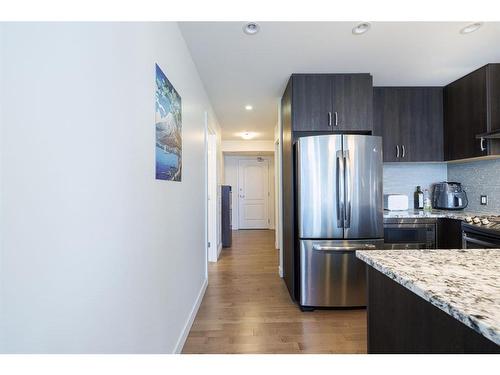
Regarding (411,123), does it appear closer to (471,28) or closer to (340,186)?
(471,28)

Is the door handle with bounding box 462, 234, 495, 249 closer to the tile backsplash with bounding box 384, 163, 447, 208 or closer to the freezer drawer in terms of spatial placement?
the freezer drawer

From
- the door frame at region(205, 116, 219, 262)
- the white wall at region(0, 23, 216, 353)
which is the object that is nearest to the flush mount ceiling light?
the door frame at region(205, 116, 219, 262)

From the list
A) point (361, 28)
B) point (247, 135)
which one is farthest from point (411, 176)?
point (247, 135)

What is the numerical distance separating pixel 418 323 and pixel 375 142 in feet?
6.65

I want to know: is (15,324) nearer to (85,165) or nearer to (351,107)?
(85,165)

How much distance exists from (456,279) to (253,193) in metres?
7.08

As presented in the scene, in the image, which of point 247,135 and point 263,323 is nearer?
point 263,323

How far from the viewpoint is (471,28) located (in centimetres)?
194

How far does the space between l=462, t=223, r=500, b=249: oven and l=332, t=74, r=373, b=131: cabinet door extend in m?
1.33

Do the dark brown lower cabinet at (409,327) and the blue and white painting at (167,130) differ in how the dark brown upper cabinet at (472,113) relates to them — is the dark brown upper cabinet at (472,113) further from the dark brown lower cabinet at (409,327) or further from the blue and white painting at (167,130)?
the blue and white painting at (167,130)

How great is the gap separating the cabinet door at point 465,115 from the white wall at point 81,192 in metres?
3.06

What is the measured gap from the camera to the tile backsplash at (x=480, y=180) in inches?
107

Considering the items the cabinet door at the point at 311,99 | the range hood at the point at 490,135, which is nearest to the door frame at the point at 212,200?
the cabinet door at the point at 311,99

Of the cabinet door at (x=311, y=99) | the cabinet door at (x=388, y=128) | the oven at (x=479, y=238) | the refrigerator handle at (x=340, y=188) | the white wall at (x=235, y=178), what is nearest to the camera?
the oven at (x=479, y=238)
